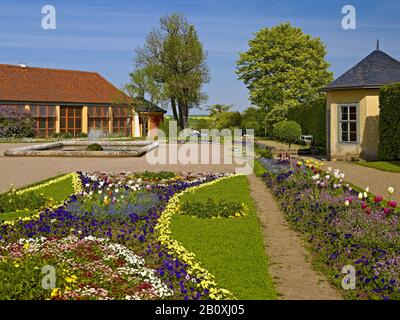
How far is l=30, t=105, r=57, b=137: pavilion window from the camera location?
144 feet

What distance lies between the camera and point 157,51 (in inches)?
1938

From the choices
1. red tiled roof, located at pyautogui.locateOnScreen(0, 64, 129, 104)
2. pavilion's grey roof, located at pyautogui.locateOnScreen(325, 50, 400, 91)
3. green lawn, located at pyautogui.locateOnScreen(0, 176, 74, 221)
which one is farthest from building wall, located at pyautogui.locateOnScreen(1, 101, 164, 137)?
green lawn, located at pyautogui.locateOnScreen(0, 176, 74, 221)

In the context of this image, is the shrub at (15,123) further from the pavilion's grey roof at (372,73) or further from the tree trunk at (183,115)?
the pavilion's grey roof at (372,73)

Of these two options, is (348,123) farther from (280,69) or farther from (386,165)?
(280,69)

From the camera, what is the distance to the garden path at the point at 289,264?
18.7 feet

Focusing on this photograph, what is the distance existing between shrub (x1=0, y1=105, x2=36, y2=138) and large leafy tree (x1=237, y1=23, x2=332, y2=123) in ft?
69.2

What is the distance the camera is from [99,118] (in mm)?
48031

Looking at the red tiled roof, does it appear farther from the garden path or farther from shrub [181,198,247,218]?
the garden path

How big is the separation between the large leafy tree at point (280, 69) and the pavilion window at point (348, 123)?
19.9 m

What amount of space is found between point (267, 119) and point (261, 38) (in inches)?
345

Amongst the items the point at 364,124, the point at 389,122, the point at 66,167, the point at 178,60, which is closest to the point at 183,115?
the point at 178,60

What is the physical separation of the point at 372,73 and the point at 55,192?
15695 millimetres

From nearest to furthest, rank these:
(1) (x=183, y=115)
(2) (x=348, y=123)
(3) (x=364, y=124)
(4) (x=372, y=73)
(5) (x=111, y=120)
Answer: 1. (3) (x=364, y=124)
2. (4) (x=372, y=73)
3. (2) (x=348, y=123)
4. (5) (x=111, y=120)
5. (1) (x=183, y=115)
